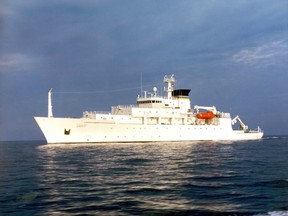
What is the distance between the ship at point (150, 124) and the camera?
52.2 m

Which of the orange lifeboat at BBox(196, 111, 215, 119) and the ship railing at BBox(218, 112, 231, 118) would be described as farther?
the ship railing at BBox(218, 112, 231, 118)

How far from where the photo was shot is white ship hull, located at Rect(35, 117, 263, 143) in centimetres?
5134

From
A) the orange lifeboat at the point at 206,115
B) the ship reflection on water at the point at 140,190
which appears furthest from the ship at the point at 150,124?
Result: the ship reflection on water at the point at 140,190

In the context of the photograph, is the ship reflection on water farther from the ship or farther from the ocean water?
the ship

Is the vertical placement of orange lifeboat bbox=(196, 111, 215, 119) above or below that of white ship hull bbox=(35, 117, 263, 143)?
above

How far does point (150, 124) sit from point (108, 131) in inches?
335

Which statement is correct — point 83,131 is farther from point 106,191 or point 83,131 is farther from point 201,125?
point 106,191

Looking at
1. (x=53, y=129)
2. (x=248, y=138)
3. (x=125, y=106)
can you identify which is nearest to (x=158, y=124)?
(x=125, y=106)

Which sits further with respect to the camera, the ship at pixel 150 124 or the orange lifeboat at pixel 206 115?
the orange lifeboat at pixel 206 115

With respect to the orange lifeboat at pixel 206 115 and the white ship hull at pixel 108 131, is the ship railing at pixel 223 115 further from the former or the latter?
the white ship hull at pixel 108 131

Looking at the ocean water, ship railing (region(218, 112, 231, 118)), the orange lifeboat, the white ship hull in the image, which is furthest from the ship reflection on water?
ship railing (region(218, 112, 231, 118))

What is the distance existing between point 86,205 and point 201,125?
5561 centimetres

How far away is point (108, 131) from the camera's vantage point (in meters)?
54.5

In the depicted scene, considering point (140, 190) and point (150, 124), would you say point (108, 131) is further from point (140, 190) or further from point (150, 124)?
point (140, 190)
